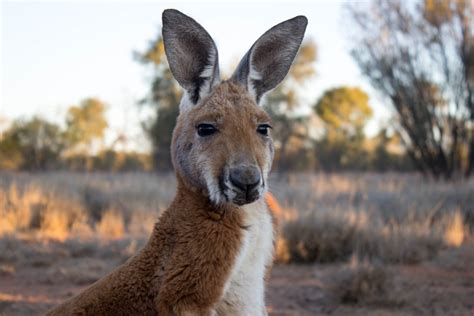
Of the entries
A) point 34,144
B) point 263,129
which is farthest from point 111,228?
point 34,144

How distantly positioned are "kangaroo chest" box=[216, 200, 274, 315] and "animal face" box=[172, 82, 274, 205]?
7.7 inches

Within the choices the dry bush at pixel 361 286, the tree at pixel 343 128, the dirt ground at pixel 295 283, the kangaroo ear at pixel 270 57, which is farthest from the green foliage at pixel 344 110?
the kangaroo ear at pixel 270 57

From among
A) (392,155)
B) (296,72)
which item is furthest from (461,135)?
(392,155)

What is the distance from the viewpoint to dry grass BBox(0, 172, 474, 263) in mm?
9125

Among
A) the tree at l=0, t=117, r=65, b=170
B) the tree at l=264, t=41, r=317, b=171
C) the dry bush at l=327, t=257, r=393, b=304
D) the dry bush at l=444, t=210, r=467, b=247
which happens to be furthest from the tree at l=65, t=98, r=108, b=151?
the dry bush at l=327, t=257, r=393, b=304

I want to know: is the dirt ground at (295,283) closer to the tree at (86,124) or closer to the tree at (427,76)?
the tree at (427,76)

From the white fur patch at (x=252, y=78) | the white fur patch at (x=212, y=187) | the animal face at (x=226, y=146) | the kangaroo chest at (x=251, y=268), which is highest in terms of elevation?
the white fur patch at (x=252, y=78)

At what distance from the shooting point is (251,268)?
2.79 m

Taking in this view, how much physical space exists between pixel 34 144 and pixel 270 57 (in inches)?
973

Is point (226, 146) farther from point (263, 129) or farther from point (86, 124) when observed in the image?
point (86, 124)

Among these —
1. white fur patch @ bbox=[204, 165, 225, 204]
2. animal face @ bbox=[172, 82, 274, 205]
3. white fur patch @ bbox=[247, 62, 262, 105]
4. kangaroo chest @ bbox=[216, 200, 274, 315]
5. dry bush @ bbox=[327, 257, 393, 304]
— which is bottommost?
dry bush @ bbox=[327, 257, 393, 304]

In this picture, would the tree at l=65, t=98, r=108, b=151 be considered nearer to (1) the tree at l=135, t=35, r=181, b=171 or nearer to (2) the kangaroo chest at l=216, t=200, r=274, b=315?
(1) the tree at l=135, t=35, r=181, b=171

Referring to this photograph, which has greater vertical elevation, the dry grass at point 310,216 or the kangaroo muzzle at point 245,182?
the kangaroo muzzle at point 245,182

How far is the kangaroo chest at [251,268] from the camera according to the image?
2684mm
